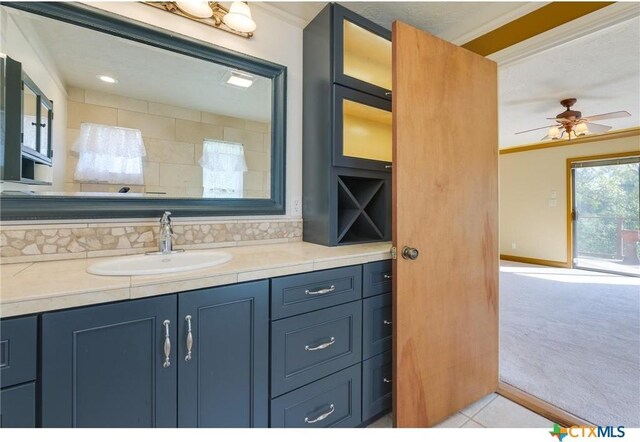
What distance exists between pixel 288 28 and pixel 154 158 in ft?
3.85

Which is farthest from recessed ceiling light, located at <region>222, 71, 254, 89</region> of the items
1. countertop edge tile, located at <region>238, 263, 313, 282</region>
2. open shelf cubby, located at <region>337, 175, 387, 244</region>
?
countertop edge tile, located at <region>238, 263, 313, 282</region>

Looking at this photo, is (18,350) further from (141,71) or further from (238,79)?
(238,79)

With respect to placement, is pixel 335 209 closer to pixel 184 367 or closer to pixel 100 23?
pixel 184 367

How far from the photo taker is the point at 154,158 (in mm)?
1396

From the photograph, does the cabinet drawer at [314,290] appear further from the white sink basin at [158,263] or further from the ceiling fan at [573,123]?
the ceiling fan at [573,123]

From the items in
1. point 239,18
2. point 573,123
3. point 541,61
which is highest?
point 541,61

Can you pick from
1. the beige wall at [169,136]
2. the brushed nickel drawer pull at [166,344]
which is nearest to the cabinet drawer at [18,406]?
the brushed nickel drawer pull at [166,344]

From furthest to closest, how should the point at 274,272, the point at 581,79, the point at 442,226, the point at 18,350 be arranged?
the point at 581,79 → the point at 442,226 → the point at 274,272 → the point at 18,350

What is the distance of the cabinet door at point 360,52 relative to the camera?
160cm

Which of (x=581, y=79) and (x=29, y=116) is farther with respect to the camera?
(x=581, y=79)

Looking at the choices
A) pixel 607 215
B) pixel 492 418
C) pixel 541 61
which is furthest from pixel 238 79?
pixel 607 215

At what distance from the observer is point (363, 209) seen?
1771 millimetres

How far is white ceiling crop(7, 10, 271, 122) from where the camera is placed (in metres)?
1.20

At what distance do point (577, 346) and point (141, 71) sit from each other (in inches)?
139
